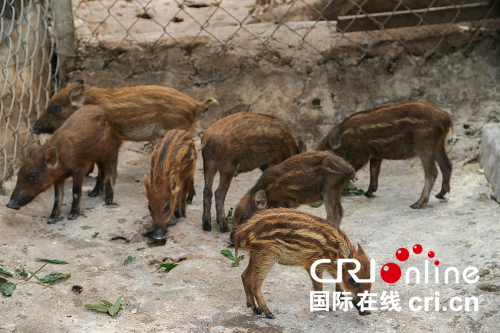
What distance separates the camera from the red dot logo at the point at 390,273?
3.90m

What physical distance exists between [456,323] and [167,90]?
4.10 m

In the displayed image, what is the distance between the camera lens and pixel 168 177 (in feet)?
16.1

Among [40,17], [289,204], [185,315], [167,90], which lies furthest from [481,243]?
[40,17]

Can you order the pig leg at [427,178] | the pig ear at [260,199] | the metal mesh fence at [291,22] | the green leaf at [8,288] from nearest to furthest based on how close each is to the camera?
the green leaf at [8,288], the pig ear at [260,199], the pig leg at [427,178], the metal mesh fence at [291,22]

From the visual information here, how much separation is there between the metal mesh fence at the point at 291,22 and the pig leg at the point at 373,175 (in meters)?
1.74

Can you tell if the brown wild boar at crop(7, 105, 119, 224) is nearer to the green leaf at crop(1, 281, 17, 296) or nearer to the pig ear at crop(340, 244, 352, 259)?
the green leaf at crop(1, 281, 17, 296)

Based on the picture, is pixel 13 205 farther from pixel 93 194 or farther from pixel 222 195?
pixel 222 195

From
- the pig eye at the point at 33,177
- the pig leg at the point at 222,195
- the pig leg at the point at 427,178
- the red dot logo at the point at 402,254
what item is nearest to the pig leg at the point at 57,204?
the pig eye at the point at 33,177

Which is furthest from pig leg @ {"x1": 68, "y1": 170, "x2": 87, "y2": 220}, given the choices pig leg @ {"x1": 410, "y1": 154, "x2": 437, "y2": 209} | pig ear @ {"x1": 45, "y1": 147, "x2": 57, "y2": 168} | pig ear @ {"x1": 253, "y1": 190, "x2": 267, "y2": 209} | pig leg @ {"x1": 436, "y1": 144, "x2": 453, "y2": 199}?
pig leg @ {"x1": 436, "y1": 144, "x2": 453, "y2": 199}

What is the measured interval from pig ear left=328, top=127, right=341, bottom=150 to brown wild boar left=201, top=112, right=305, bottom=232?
0.67 meters

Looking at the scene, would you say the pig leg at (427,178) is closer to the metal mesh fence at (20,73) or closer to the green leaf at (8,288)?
the green leaf at (8,288)

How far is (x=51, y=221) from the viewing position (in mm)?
5090

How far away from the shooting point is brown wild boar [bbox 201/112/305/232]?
5035mm

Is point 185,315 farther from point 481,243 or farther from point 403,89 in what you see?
point 403,89
